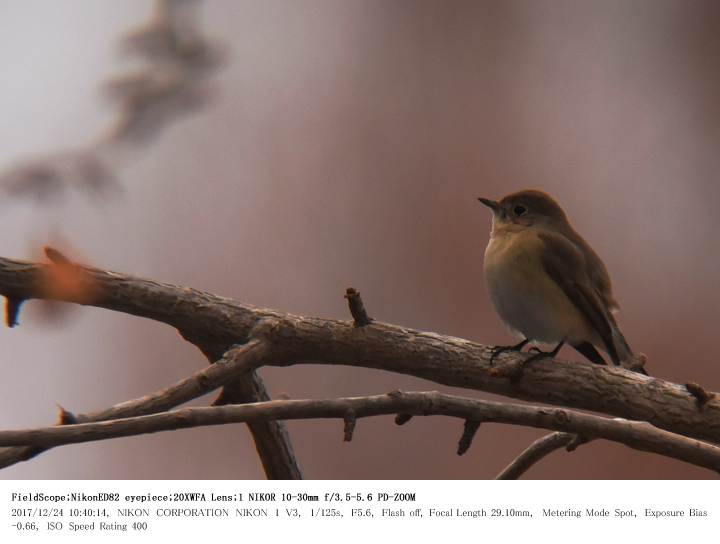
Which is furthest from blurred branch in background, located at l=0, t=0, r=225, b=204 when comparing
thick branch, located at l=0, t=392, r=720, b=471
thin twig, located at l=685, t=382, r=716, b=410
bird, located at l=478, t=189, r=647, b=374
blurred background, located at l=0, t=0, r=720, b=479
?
thin twig, located at l=685, t=382, r=716, b=410

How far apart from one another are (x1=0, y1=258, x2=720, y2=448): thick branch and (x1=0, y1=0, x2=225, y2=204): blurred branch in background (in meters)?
0.66

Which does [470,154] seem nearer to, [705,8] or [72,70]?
[705,8]

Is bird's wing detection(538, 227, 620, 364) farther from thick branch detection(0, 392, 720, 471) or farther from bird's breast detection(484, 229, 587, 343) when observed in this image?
thick branch detection(0, 392, 720, 471)

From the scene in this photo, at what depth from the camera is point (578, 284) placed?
1.30 metres

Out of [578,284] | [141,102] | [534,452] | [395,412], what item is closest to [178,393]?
[395,412]

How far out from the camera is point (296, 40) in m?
1.83

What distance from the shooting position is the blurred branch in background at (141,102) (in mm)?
1642

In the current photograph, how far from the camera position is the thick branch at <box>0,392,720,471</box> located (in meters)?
0.76

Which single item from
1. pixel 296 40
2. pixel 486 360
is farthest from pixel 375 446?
pixel 296 40

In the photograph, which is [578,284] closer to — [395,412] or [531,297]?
[531,297]

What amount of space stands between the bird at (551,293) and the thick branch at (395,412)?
0.34 m

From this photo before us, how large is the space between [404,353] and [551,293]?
0.33 m

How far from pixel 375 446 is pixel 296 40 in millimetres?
922

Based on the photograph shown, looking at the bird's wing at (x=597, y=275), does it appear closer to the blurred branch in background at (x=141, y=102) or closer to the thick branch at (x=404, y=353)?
the thick branch at (x=404, y=353)
